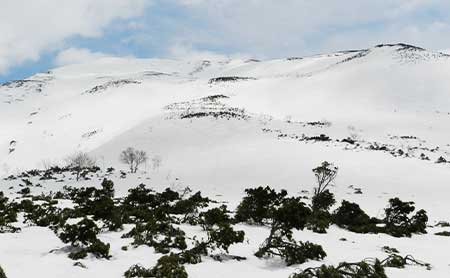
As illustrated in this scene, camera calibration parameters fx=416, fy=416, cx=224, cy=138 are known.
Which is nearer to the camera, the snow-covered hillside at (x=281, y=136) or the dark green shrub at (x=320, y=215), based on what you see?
the dark green shrub at (x=320, y=215)

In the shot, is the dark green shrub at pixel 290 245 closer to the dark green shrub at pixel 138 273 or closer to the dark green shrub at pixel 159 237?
the dark green shrub at pixel 159 237

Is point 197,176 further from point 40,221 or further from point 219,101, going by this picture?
point 219,101

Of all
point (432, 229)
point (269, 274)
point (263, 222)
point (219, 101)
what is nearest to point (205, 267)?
point (269, 274)

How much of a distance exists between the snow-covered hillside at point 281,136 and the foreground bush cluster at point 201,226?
966 millimetres

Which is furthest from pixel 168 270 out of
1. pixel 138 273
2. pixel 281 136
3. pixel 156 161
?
pixel 281 136

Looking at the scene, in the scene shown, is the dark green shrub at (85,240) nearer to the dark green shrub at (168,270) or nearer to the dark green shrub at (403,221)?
the dark green shrub at (168,270)

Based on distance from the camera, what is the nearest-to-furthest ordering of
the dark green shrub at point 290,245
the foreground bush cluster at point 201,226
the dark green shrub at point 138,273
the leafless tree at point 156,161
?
the dark green shrub at point 138,273 → the foreground bush cluster at point 201,226 → the dark green shrub at point 290,245 → the leafless tree at point 156,161

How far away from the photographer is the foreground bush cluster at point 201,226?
14.4 meters

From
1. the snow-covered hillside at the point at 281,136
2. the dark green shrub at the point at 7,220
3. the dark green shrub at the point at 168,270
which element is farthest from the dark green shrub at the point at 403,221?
the dark green shrub at the point at 7,220

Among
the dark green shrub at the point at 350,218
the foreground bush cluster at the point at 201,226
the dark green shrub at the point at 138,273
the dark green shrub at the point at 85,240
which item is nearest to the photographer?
the dark green shrub at the point at 138,273

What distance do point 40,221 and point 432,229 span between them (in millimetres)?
23942

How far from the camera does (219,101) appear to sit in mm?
124000

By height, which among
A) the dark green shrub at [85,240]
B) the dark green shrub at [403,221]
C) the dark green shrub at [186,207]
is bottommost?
the dark green shrub at [403,221]

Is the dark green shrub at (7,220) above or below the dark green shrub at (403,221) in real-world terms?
above
